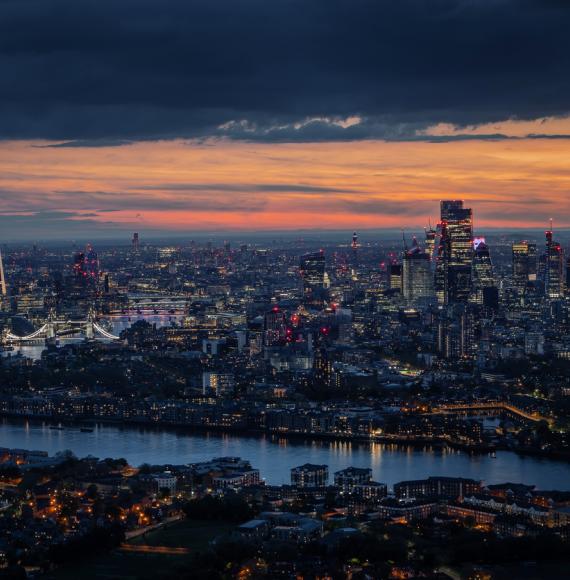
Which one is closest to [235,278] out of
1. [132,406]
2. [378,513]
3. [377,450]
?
[132,406]

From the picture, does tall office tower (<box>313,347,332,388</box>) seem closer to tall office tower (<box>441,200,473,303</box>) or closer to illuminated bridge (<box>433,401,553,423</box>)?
illuminated bridge (<box>433,401,553,423</box>)

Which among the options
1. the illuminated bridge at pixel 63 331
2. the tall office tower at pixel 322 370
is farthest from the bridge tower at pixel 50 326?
the tall office tower at pixel 322 370

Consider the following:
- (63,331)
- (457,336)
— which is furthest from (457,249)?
(457,336)

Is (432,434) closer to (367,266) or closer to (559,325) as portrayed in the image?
(559,325)

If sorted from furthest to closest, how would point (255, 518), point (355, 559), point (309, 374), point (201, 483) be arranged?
point (309, 374), point (201, 483), point (255, 518), point (355, 559)

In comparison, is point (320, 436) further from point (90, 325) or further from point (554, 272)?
point (554, 272)

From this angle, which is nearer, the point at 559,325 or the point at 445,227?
the point at 559,325

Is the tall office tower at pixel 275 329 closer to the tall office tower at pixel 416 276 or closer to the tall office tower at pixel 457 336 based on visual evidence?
the tall office tower at pixel 457 336
